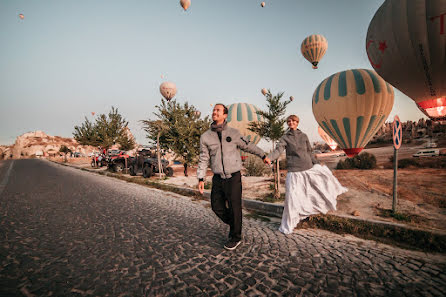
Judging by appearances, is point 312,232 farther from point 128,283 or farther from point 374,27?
point 374,27

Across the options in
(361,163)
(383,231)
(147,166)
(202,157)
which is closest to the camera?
(202,157)

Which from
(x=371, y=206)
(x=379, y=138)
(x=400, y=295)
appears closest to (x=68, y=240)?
(x=400, y=295)

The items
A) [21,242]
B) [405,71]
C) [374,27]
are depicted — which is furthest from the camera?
[374,27]

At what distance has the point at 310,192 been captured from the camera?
11.9ft

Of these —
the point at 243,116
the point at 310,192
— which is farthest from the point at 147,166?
the point at 310,192

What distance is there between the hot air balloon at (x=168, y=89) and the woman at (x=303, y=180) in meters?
14.1

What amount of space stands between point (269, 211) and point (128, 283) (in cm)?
325

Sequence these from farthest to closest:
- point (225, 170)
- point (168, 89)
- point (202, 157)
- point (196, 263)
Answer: point (168, 89) < point (202, 157) < point (225, 170) < point (196, 263)

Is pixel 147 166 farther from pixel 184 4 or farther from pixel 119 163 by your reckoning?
pixel 184 4

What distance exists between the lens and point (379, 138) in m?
38.0

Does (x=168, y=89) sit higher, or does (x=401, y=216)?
(x=168, y=89)

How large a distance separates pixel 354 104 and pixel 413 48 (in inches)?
124

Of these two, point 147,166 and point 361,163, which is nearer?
point 147,166

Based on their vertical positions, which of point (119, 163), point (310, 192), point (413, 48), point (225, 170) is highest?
Answer: point (413, 48)
